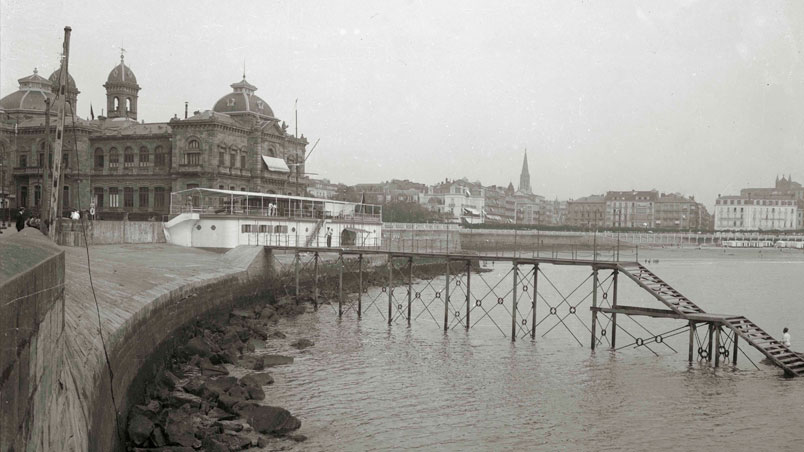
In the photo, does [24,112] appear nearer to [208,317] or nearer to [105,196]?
[105,196]

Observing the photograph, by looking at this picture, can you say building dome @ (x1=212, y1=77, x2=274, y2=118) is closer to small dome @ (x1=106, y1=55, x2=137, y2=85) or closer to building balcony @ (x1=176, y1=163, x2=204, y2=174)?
building balcony @ (x1=176, y1=163, x2=204, y2=174)

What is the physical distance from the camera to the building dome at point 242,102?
2827 inches

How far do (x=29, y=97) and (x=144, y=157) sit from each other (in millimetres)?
17257

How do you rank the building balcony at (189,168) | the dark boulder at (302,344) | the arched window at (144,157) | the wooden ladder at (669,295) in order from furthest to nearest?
the arched window at (144,157) < the building balcony at (189,168) < the dark boulder at (302,344) < the wooden ladder at (669,295)

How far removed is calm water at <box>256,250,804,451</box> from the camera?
18.1 metres

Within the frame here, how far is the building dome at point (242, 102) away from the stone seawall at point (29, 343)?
64.0 meters

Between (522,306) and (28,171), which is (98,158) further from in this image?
(522,306)

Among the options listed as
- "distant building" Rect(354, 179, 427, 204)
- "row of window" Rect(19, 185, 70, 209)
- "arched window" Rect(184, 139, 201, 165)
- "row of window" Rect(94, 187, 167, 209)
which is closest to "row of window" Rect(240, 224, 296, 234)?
"arched window" Rect(184, 139, 201, 165)

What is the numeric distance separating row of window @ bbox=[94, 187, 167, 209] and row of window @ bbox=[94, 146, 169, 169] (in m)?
2.33

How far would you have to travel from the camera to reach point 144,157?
67.9 meters

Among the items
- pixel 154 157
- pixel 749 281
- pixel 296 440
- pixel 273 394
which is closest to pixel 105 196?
pixel 154 157

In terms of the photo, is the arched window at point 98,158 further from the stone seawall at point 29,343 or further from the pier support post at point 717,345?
the stone seawall at point 29,343

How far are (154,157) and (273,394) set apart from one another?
51835 millimetres

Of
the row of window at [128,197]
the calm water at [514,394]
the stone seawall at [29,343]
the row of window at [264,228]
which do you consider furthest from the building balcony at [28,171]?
the stone seawall at [29,343]
